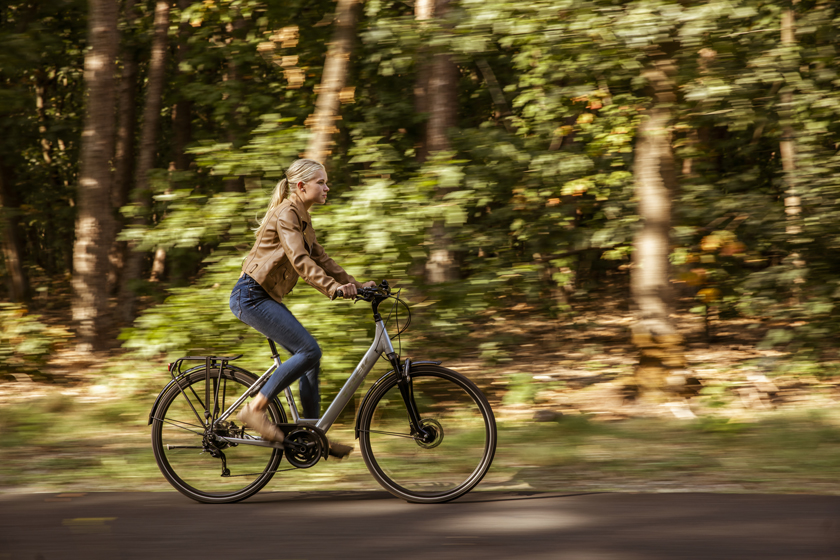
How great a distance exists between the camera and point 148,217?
29.0ft

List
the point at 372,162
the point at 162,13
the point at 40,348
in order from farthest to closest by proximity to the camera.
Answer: the point at 162,13
the point at 40,348
the point at 372,162

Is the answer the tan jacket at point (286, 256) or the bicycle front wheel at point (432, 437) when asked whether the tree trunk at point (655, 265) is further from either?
the tan jacket at point (286, 256)

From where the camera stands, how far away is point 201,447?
15.9 feet

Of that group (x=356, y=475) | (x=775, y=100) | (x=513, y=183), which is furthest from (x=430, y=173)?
(x=775, y=100)

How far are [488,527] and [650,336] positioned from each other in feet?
11.9

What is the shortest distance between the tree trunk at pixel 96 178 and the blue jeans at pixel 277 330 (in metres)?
5.59

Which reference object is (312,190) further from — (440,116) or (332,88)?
(440,116)

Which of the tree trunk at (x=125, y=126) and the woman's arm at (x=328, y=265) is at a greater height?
the tree trunk at (x=125, y=126)

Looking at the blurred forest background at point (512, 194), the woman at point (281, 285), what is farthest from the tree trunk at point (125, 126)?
the woman at point (281, 285)

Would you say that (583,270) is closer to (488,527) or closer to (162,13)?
(162,13)

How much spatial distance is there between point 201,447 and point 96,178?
18.5ft

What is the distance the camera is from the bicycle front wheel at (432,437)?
15.1ft

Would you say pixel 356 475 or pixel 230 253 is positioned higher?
pixel 230 253

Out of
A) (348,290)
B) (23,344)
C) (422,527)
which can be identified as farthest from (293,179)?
(23,344)
